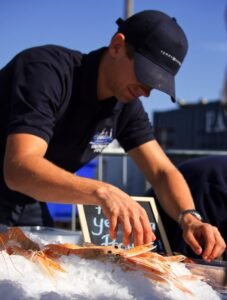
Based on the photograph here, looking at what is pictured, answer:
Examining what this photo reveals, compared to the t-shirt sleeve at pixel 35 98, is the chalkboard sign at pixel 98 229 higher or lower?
lower

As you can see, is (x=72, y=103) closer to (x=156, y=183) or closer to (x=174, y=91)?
(x=174, y=91)

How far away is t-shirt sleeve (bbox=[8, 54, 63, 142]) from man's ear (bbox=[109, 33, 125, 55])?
0.20 m

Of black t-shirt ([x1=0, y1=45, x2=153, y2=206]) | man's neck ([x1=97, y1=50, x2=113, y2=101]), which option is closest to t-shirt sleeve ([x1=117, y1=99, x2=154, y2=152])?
black t-shirt ([x1=0, y1=45, x2=153, y2=206])

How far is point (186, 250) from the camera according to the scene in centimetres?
156

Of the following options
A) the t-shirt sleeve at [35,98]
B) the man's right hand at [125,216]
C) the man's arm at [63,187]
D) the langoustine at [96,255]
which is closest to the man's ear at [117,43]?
the t-shirt sleeve at [35,98]

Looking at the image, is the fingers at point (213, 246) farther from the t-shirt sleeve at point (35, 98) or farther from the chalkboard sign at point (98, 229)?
the t-shirt sleeve at point (35, 98)

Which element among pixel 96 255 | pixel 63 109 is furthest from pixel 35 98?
pixel 96 255

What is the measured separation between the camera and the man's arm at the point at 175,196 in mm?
1371

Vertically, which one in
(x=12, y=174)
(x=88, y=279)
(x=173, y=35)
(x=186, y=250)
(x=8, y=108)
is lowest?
(x=186, y=250)

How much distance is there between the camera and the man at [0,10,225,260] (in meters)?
1.19

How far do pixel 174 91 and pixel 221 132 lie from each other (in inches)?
372

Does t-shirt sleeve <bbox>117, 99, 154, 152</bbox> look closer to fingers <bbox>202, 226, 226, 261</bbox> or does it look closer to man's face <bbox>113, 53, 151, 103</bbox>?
man's face <bbox>113, 53, 151, 103</bbox>

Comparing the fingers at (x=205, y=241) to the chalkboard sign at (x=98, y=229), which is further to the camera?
the chalkboard sign at (x=98, y=229)

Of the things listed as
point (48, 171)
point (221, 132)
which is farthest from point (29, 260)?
point (221, 132)
